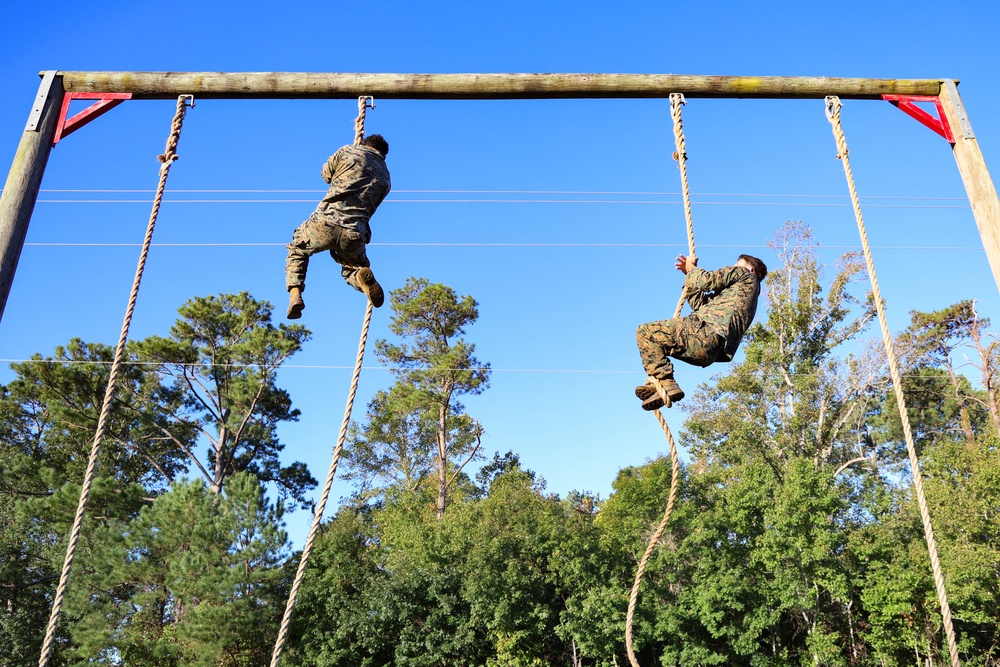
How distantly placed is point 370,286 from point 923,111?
3739 millimetres

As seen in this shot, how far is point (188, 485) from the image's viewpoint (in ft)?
61.8

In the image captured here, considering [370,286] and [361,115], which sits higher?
[361,115]

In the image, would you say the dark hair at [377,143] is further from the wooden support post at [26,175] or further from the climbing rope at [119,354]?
the wooden support post at [26,175]

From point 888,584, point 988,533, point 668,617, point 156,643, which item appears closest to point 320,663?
point 156,643

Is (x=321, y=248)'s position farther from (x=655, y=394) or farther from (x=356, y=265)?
(x=655, y=394)

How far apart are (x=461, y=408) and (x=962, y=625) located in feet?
51.4

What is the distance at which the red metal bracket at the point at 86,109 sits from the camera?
15.8 ft

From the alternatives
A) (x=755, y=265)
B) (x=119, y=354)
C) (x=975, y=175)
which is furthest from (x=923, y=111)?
Result: (x=119, y=354)

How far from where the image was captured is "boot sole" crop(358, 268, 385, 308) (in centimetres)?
438

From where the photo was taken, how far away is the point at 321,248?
14.4 ft

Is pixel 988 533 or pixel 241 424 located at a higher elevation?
pixel 241 424

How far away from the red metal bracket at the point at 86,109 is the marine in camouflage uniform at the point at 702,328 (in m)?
3.52

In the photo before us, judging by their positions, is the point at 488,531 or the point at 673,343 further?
the point at 488,531

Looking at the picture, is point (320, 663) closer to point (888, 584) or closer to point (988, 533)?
point (888, 584)
